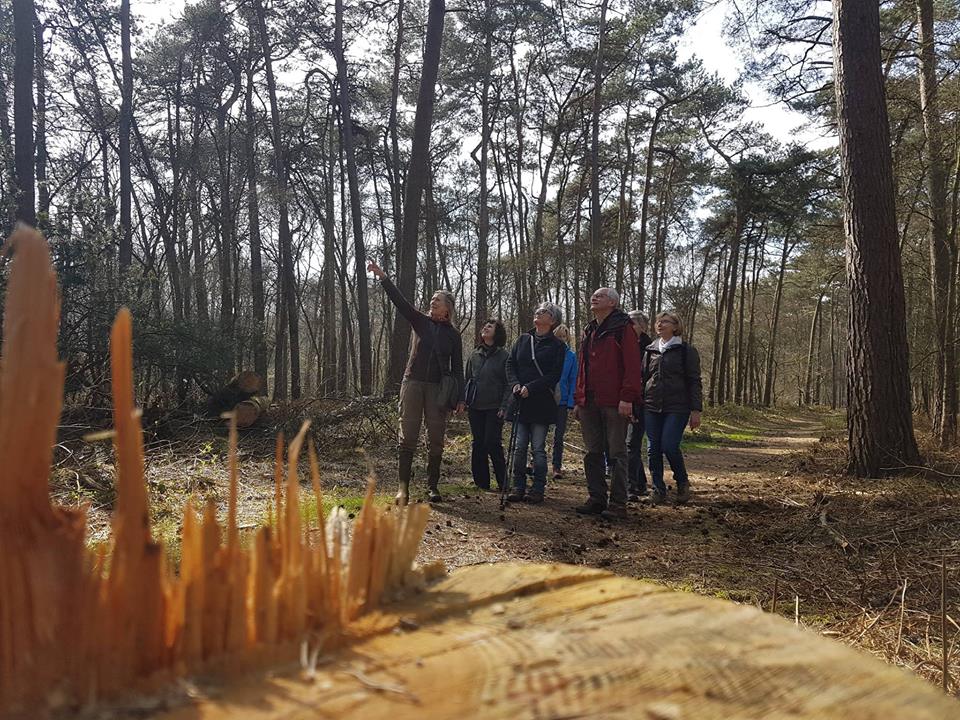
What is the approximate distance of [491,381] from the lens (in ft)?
20.6

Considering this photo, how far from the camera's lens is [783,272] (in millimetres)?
27766

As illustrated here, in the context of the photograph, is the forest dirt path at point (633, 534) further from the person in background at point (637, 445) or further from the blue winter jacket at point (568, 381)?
the blue winter jacket at point (568, 381)

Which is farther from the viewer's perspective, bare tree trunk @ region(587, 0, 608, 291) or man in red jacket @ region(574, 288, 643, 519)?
bare tree trunk @ region(587, 0, 608, 291)

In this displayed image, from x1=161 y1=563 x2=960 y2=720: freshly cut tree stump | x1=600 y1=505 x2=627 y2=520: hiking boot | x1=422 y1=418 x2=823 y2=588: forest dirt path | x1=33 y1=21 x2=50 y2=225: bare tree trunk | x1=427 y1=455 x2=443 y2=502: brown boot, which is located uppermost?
x1=33 y1=21 x2=50 y2=225: bare tree trunk

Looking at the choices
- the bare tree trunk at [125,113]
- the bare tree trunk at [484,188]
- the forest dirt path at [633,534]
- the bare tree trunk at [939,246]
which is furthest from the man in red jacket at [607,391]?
the bare tree trunk at [125,113]

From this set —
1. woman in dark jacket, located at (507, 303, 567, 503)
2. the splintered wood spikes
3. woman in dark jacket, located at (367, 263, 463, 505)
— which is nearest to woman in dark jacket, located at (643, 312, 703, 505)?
woman in dark jacket, located at (507, 303, 567, 503)

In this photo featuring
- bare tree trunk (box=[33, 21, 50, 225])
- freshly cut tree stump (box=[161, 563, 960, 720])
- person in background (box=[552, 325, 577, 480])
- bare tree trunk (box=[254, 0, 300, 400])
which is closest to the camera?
freshly cut tree stump (box=[161, 563, 960, 720])

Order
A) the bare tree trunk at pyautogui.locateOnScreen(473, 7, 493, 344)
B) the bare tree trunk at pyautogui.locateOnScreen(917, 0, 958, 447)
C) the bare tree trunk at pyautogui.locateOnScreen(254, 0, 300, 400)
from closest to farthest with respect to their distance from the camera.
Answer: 1. the bare tree trunk at pyautogui.locateOnScreen(917, 0, 958, 447)
2. the bare tree trunk at pyautogui.locateOnScreen(254, 0, 300, 400)
3. the bare tree trunk at pyautogui.locateOnScreen(473, 7, 493, 344)

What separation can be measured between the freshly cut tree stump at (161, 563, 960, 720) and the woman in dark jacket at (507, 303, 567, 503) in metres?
4.70

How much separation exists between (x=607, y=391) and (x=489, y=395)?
1477 millimetres

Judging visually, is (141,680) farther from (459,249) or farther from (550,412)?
(459,249)

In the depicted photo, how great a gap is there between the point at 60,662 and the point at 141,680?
0.34 ft

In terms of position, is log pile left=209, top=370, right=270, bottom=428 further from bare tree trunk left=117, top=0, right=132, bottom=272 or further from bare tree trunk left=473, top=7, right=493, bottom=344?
bare tree trunk left=473, top=7, right=493, bottom=344

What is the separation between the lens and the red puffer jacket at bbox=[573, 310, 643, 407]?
5102 mm
